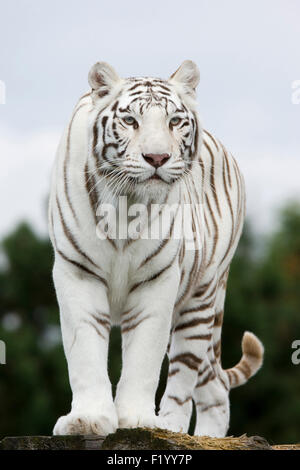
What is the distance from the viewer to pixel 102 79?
609 centimetres

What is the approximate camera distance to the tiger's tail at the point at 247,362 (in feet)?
26.9

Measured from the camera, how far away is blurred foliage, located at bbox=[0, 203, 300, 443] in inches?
870

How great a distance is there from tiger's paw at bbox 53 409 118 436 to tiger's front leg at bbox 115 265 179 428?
22cm

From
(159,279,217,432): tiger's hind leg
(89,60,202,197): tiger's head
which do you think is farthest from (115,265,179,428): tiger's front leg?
(159,279,217,432): tiger's hind leg

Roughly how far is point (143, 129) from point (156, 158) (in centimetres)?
23

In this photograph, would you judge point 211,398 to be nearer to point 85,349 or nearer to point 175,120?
point 85,349

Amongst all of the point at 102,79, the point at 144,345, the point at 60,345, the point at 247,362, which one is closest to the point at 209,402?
the point at 247,362

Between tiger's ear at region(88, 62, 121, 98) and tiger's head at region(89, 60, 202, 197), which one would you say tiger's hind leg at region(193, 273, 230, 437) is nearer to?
tiger's head at region(89, 60, 202, 197)

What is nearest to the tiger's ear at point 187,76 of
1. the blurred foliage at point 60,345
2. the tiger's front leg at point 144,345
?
the tiger's front leg at point 144,345

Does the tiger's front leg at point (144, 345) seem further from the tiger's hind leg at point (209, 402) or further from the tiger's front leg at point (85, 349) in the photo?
the tiger's hind leg at point (209, 402)

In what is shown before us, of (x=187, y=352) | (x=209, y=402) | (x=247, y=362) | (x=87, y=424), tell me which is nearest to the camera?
(x=87, y=424)

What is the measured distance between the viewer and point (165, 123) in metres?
5.84
